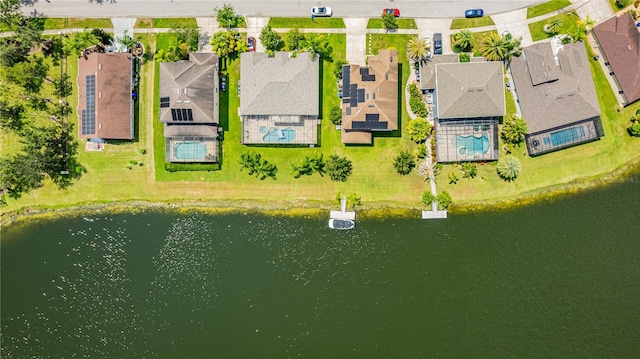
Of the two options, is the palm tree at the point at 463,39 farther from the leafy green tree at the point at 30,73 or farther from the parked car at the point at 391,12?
the leafy green tree at the point at 30,73

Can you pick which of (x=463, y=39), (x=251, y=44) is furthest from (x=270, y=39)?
(x=463, y=39)

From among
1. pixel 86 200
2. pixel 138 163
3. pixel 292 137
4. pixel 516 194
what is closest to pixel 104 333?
pixel 86 200

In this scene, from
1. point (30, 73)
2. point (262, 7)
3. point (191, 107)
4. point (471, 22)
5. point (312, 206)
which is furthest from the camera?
point (312, 206)

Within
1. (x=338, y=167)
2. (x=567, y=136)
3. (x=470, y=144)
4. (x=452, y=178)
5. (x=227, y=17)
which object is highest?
(x=227, y=17)

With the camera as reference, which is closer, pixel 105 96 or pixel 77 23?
pixel 105 96

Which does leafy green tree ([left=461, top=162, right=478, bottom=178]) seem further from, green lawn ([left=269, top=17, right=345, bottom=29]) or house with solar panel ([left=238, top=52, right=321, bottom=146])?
green lawn ([left=269, top=17, right=345, bottom=29])

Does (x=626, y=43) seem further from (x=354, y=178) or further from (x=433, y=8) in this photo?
(x=354, y=178)

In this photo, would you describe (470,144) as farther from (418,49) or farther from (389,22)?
(389,22)

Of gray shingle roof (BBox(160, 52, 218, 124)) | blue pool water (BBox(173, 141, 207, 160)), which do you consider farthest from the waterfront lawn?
gray shingle roof (BBox(160, 52, 218, 124))

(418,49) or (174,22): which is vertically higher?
(174,22)
